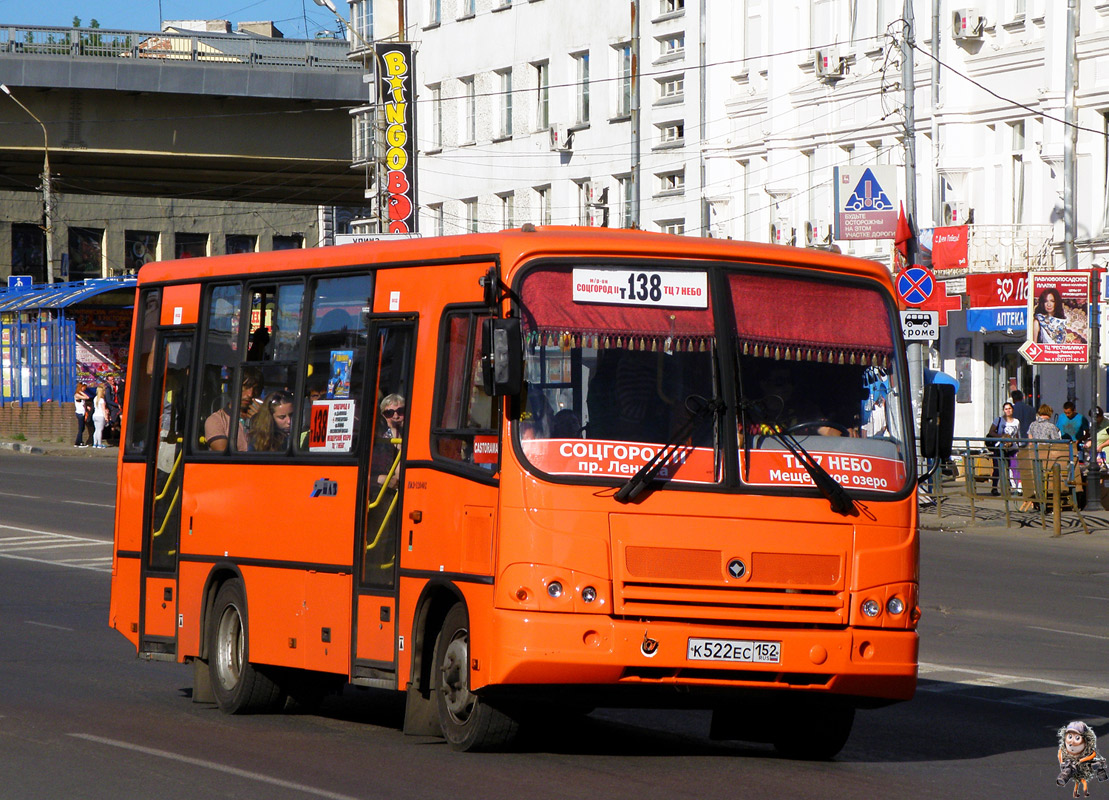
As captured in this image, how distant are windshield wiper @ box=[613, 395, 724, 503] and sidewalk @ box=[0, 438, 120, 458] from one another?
42027 mm

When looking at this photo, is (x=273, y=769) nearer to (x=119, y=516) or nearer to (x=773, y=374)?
(x=773, y=374)

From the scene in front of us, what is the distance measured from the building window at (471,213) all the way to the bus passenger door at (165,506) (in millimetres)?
46207

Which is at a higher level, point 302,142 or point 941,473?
point 302,142

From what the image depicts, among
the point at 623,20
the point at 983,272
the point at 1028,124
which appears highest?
the point at 623,20

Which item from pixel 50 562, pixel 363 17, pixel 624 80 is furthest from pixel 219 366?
pixel 363 17

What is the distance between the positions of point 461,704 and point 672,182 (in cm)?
4178

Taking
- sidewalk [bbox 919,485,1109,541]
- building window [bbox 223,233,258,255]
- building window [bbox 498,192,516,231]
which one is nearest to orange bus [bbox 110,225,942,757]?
sidewalk [bbox 919,485,1109,541]

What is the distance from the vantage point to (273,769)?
385 inches

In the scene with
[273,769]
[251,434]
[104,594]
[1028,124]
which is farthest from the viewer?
[1028,124]

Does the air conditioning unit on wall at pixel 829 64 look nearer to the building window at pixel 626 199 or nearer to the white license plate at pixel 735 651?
the building window at pixel 626 199

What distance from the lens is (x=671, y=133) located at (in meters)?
51.2

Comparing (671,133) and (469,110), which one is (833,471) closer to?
(671,133)

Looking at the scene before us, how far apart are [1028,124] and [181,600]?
28.4 metres

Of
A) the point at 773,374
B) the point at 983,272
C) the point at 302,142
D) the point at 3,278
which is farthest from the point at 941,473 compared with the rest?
the point at 3,278
